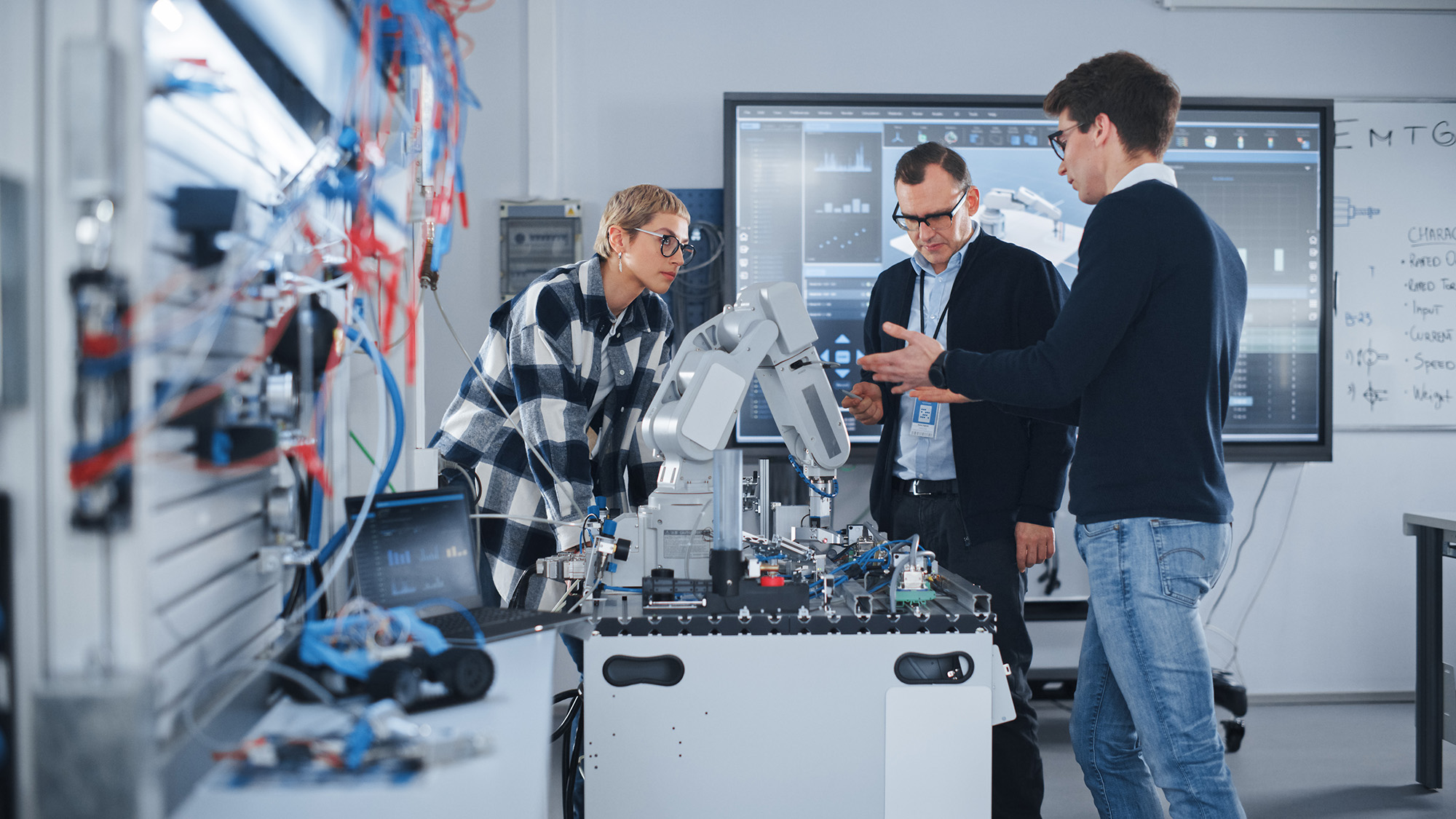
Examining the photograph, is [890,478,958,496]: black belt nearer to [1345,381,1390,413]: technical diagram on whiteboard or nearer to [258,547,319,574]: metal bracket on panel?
[258,547,319,574]: metal bracket on panel

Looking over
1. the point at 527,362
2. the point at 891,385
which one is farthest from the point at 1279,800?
the point at 527,362

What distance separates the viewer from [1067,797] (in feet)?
7.89

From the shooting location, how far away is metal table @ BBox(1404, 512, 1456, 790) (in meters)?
2.44

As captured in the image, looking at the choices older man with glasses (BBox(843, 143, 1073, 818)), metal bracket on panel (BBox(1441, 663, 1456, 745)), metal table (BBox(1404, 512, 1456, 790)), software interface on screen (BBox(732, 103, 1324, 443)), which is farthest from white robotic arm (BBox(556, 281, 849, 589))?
metal bracket on panel (BBox(1441, 663, 1456, 745))

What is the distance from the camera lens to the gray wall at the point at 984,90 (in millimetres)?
3016

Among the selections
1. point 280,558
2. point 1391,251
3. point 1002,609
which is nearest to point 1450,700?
point 1002,609

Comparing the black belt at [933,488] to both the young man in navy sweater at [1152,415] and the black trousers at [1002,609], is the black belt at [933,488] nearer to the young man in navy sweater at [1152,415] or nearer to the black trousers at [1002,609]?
the black trousers at [1002,609]

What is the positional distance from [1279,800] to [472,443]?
2315mm

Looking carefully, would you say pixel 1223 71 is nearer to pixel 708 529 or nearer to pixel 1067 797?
pixel 1067 797

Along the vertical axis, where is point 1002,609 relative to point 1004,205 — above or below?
below

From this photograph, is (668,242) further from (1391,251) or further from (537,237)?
(1391,251)

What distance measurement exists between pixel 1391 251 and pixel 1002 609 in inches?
92.4

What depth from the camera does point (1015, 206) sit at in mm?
3020

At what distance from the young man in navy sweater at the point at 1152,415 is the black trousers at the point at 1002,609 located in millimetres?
428
